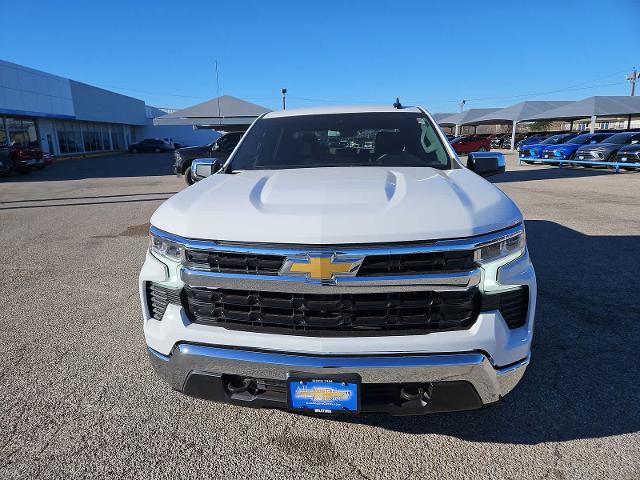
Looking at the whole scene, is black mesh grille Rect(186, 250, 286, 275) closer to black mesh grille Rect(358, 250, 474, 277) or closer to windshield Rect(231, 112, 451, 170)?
black mesh grille Rect(358, 250, 474, 277)

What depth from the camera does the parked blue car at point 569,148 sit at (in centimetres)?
2072

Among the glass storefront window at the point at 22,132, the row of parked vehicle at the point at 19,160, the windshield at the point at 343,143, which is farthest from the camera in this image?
the glass storefront window at the point at 22,132

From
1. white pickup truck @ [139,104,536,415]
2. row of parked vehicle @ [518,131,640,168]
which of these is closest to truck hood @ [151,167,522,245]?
white pickup truck @ [139,104,536,415]

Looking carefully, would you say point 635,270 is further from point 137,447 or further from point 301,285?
point 137,447

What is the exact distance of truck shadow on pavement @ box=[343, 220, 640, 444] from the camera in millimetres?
2377

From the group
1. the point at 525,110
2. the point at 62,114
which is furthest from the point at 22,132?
the point at 525,110

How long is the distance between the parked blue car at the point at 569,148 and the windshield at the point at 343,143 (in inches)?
807

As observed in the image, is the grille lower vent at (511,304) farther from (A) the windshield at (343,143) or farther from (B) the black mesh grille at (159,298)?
(B) the black mesh grille at (159,298)

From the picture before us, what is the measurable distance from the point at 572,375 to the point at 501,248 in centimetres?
151

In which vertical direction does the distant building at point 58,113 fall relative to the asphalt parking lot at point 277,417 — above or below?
above

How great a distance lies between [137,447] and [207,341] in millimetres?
836

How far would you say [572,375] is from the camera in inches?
113

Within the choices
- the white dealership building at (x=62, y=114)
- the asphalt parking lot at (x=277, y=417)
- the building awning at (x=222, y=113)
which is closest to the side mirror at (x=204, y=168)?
the asphalt parking lot at (x=277, y=417)

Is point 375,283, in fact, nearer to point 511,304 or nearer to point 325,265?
point 325,265
